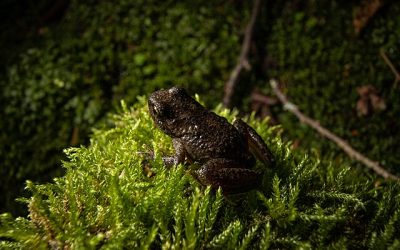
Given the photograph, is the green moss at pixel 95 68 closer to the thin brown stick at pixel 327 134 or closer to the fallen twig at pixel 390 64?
the thin brown stick at pixel 327 134

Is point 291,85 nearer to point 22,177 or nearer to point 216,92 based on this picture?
point 216,92

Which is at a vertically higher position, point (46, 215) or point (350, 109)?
point (46, 215)

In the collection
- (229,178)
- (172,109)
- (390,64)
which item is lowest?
(390,64)

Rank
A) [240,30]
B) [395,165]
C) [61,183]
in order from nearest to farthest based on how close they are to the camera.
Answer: [61,183] → [395,165] → [240,30]

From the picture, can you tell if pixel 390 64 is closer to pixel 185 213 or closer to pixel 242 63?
pixel 242 63

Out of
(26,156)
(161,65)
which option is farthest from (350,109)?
(26,156)

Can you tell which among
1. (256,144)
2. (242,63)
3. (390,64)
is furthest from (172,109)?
(390,64)

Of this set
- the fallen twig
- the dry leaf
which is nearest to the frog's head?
the dry leaf
